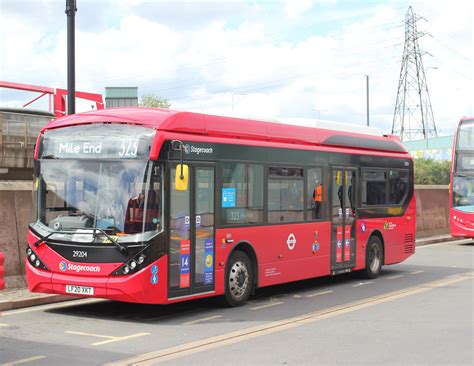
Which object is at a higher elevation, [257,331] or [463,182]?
[463,182]

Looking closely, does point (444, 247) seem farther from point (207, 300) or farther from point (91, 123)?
point (91, 123)

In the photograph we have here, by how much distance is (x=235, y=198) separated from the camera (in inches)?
451

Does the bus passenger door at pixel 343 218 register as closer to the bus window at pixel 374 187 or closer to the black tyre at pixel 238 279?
the bus window at pixel 374 187

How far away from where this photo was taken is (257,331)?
368 inches

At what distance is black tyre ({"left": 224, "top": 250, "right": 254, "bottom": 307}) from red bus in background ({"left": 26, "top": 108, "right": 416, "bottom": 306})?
18 mm

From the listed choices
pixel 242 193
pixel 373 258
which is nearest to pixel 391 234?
pixel 373 258

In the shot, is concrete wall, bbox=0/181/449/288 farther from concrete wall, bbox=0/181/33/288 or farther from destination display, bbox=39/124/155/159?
destination display, bbox=39/124/155/159

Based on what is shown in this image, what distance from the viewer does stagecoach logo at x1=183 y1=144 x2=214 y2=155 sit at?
34.4 ft

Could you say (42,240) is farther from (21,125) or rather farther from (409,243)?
(21,125)

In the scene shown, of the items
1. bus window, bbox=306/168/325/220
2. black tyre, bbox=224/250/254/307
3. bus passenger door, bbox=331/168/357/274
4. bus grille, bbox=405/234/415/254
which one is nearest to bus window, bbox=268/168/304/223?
bus window, bbox=306/168/325/220

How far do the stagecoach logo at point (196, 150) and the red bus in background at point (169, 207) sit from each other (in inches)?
0.6

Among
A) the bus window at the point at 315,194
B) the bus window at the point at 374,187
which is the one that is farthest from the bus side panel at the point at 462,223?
the bus window at the point at 315,194

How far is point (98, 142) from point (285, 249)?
402 centimetres

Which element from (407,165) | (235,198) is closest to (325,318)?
(235,198)
